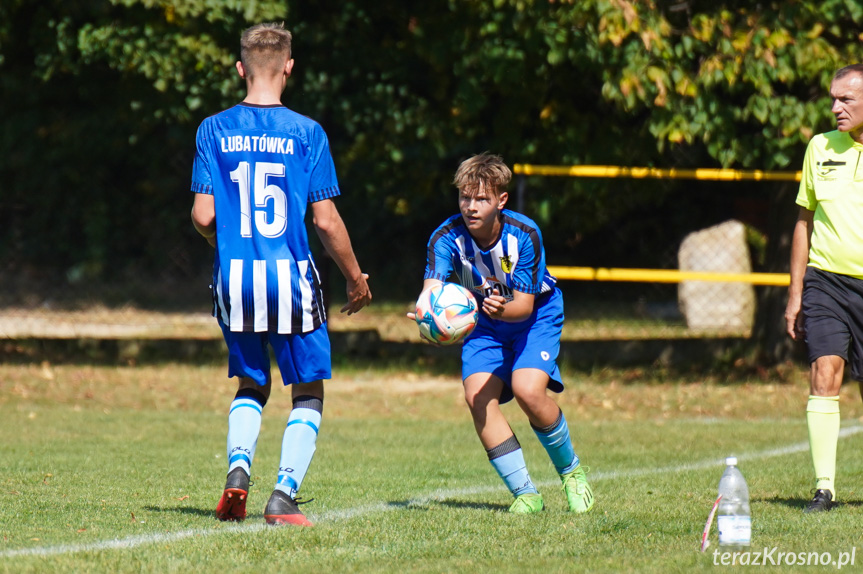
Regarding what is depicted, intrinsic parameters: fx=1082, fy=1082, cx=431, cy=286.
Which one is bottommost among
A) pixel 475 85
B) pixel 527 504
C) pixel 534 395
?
pixel 527 504

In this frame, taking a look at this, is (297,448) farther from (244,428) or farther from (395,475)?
(395,475)

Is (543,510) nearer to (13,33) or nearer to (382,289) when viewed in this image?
(13,33)

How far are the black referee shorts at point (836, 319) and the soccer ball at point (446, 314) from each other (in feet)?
5.73

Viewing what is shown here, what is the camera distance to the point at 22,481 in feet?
19.6

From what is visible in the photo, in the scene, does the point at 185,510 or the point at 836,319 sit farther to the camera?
the point at 836,319

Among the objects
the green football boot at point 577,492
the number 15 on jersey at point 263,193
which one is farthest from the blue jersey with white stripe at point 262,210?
the green football boot at point 577,492

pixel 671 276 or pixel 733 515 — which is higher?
pixel 671 276

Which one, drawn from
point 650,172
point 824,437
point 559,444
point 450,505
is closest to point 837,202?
point 824,437

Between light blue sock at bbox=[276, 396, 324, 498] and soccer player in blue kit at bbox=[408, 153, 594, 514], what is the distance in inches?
33.7

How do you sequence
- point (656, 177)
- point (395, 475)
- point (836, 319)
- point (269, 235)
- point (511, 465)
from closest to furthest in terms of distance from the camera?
point (269, 235) → point (511, 465) → point (836, 319) → point (395, 475) → point (656, 177)

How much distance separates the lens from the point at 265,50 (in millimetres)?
4695

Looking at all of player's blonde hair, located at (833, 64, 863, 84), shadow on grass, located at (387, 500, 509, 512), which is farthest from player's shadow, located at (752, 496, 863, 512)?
player's blonde hair, located at (833, 64, 863, 84)

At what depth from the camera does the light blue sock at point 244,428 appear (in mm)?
4691

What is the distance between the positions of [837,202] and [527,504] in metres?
2.16
